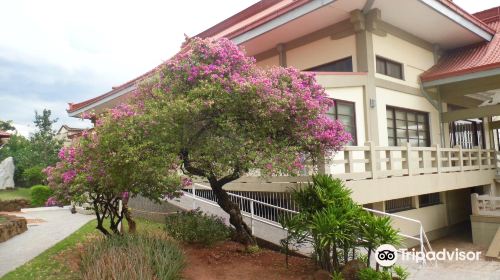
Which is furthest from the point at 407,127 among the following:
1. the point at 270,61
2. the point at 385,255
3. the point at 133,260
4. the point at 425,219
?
the point at 133,260

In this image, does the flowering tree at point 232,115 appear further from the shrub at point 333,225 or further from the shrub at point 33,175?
the shrub at point 33,175

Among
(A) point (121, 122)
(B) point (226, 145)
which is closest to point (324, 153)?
(B) point (226, 145)

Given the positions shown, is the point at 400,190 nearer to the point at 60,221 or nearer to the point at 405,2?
the point at 405,2

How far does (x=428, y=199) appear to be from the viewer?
46.7 feet

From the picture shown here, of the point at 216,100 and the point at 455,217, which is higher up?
the point at 216,100

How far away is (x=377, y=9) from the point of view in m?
11.5

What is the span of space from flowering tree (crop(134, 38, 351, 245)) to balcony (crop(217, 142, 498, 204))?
3.21ft

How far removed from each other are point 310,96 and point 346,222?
2269 mm

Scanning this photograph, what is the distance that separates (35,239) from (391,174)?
10449mm

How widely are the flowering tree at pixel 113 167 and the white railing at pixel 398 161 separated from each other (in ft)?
11.8

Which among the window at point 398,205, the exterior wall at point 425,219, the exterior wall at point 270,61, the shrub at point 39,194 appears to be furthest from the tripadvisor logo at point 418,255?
the shrub at point 39,194

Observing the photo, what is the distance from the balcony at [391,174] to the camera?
29.1 ft

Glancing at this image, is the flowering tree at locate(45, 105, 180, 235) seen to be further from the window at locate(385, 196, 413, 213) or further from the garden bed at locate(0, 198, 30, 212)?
the garden bed at locate(0, 198, 30, 212)

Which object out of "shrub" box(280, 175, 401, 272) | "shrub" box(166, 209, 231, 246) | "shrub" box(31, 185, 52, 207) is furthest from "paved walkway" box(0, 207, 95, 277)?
"shrub" box(31, 185, 52, 207)
